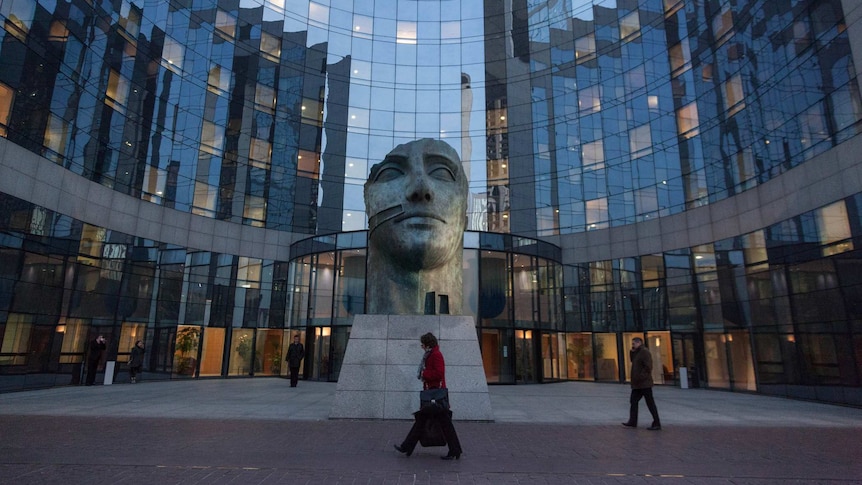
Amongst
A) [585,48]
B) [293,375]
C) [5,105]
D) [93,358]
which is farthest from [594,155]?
[5,105]

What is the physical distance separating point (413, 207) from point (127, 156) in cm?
2103

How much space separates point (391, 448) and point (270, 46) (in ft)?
111

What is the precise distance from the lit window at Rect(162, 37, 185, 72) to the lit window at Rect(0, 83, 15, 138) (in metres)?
11.3

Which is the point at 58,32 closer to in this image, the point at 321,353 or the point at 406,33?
the point at 321,353

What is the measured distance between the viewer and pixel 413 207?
11.5m

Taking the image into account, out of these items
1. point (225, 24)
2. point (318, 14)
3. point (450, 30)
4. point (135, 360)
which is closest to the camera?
point (135, 360)

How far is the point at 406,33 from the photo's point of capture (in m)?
40.1

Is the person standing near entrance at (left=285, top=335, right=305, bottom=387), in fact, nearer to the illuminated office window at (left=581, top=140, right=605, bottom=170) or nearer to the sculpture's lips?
the sculpture's lips

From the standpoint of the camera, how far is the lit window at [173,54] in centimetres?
2872

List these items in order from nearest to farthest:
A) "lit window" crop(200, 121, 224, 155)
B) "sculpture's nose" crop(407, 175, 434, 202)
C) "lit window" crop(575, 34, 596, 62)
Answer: "sculpture's nose" crop(407, 175, 434, 202) < "lit window" crop(200, 121, 224, 155) < "lit window" crop(575, 34, 596, 62)

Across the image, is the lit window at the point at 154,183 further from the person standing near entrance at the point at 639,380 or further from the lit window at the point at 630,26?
the lit window at the point at 630,26

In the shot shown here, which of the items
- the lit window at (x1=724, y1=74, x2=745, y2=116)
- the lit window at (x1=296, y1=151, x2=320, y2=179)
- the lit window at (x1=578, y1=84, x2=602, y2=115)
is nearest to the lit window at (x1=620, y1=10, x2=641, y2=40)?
the lit window at (x1=578, y1=84, x2=602, y2=115)

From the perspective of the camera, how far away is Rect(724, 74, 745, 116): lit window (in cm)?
2319

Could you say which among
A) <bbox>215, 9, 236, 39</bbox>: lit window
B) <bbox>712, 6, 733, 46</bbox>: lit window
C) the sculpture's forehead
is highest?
<bbox>215, 9, 236, 39</bbox>: lit window
